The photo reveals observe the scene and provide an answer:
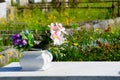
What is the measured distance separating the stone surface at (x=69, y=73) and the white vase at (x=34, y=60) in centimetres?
8

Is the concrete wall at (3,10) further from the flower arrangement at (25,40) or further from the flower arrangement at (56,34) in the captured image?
the flower arrangement at (56,34)

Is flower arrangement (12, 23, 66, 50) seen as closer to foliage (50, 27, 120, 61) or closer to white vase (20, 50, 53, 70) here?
white vase (20, 50, 53, 70)

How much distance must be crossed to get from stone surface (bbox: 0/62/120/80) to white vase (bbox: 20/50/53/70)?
78 millimetres

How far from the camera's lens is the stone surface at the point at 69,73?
559cm

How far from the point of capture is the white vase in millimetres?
5882

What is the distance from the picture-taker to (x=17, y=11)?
1823 cm

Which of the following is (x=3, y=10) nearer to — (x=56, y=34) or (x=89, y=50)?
(x=89, y=50)

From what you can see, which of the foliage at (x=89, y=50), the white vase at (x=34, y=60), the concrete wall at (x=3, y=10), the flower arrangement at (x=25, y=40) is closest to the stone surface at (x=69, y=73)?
the white vase at (x=34, y=60)

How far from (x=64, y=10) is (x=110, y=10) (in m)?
1.57

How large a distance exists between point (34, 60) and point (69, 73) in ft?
1.32

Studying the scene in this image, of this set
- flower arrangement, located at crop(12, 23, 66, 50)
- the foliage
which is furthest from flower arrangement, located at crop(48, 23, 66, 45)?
the foliage

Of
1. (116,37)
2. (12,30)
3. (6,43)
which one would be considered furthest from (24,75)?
(12,30)

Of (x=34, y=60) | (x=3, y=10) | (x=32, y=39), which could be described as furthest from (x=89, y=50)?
(x=3, y=10)

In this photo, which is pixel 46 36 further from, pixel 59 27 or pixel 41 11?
pixel 41 11
